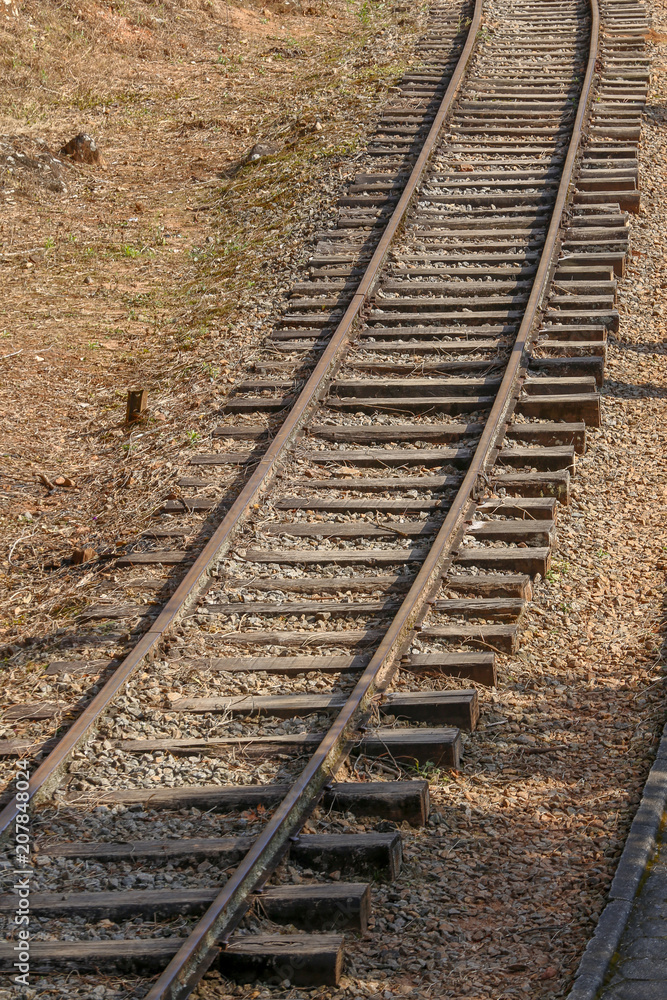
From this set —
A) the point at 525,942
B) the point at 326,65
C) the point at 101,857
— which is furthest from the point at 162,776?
the point at 326,65

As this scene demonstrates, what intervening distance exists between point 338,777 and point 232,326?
5.22 m

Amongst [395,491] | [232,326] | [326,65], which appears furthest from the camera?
[326,65]

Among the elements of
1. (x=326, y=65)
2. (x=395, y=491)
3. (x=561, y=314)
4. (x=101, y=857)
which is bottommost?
(x=101, y=857)

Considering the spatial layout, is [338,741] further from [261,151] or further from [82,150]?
[82,150]

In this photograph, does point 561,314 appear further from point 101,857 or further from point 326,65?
point 326,65

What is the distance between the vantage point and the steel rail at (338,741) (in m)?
3.82

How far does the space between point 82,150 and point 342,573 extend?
839cm

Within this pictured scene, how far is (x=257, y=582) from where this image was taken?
20.5 ft

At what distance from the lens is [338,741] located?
4891 mm

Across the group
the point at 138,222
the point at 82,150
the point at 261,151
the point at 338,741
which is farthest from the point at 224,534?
the point at 82,150

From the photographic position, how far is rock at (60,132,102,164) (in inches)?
510

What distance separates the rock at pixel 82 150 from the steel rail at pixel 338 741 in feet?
21.4

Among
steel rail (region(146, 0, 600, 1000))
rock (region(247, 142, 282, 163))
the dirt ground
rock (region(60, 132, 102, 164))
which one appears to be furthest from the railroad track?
rock (region(60, 132, 102, 164))

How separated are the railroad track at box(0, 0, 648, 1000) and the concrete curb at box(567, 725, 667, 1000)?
0.81m
